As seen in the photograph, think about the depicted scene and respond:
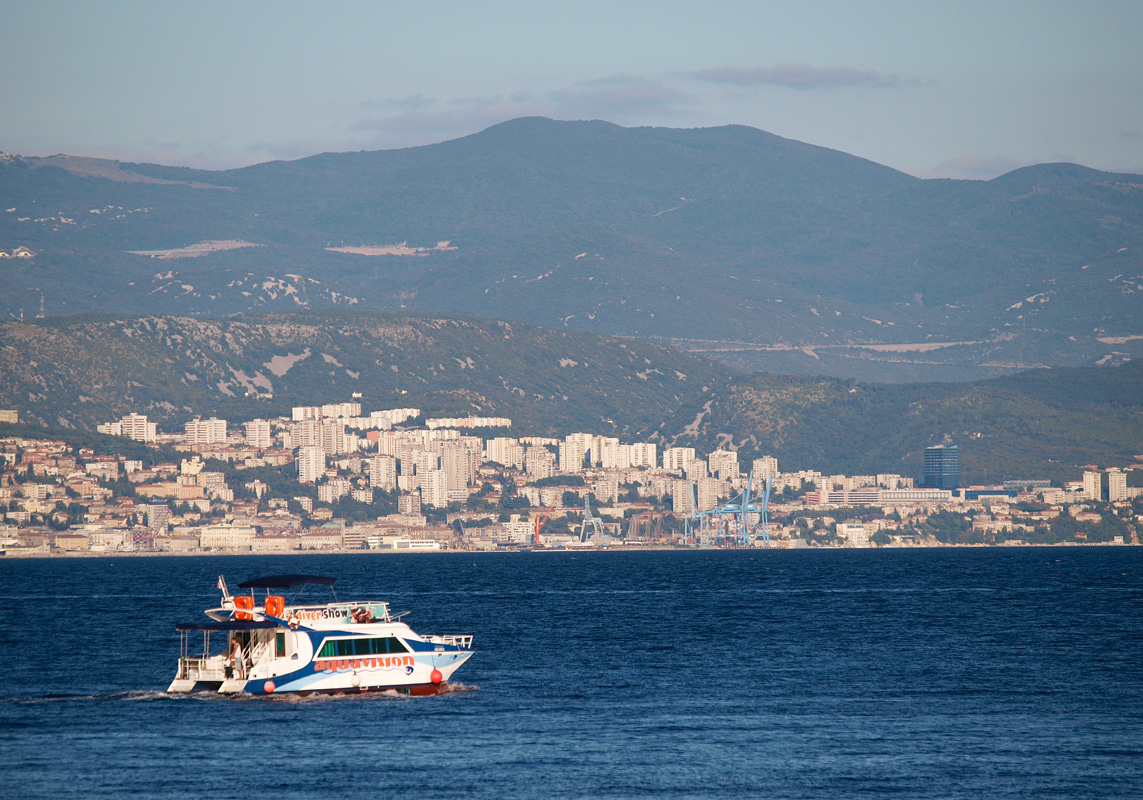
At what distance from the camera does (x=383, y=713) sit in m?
63.1

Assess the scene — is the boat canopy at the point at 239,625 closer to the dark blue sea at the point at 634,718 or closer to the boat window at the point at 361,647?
the boat window at the point at 361,647

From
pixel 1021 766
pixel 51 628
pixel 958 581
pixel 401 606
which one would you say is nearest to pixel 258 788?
pixel 1021 766

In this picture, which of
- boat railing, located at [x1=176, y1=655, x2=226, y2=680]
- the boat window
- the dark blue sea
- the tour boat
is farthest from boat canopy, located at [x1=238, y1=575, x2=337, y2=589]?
the dark blue sea

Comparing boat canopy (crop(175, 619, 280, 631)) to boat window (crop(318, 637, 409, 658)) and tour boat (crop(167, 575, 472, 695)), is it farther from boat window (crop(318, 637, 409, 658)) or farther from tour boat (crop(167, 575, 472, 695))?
boat window (crop(318, 637, 409, 658))

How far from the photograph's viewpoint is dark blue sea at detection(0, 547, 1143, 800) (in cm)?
5062

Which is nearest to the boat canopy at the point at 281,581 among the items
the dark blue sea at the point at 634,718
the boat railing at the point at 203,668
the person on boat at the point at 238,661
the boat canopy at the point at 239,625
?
the boat canopy at the point at 239,625

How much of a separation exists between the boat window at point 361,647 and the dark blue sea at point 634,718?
1979 millimetres

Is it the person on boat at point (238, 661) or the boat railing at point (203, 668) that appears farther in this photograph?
the boat railing at point (203, 668)

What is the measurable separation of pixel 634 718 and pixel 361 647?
41.7 ft

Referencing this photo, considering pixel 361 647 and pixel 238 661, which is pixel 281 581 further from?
pixel 361 647

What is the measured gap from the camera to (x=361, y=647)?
67.9m

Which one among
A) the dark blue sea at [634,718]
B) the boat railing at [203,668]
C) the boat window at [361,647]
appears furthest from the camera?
the boat railing at [203,668]

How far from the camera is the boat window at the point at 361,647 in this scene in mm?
67250

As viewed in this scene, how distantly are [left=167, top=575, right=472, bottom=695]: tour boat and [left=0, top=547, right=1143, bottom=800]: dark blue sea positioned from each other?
1.06 meters
